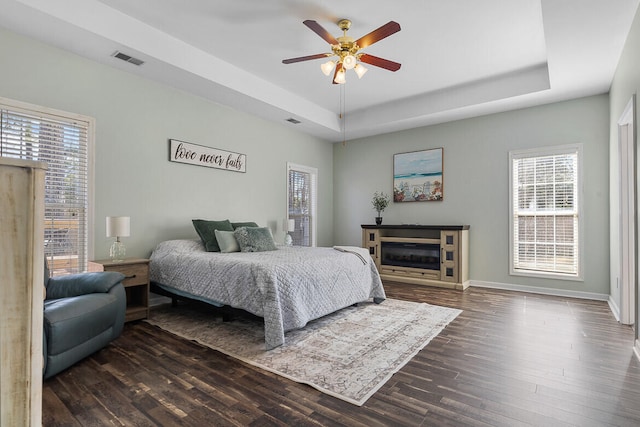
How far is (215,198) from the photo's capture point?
491 centimetres

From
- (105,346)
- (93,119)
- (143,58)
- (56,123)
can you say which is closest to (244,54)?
(143,58)

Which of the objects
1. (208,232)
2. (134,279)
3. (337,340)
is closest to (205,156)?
(208,232)

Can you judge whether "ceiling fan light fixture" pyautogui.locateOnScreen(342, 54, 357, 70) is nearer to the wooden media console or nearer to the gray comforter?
the gray comforter

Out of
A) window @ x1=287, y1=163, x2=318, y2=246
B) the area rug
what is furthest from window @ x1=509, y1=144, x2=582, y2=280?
window @ x1=287, y1=163, x2=318, y2=246

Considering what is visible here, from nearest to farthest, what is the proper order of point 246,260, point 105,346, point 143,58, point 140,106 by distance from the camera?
1. point 105,346
2. point 246,260
3. point 143,58
4. point 140,106

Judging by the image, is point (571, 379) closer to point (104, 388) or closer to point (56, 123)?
point (104, 388)

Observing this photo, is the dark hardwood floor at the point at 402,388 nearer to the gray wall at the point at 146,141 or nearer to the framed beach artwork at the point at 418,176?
the gray wall at the point at 146,141

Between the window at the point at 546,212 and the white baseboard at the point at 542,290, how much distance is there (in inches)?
8.1

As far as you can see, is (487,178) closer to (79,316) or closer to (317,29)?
(317,29)

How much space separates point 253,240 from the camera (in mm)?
4219

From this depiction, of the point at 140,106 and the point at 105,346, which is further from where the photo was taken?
the point at 140,106

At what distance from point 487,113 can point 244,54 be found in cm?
381

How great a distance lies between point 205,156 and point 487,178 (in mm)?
4344

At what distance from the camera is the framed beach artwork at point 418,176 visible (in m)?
5.93
